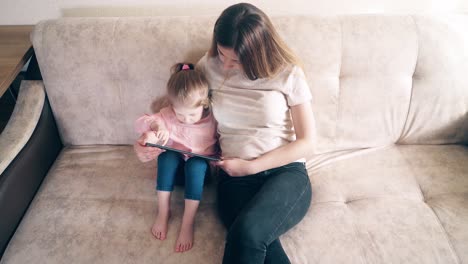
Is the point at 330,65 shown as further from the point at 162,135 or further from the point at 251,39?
the point at 162,135

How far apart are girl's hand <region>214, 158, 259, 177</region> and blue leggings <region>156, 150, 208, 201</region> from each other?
85mm

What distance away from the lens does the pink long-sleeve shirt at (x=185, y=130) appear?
1.29 meters

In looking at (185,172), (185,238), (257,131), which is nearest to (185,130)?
(185,172)

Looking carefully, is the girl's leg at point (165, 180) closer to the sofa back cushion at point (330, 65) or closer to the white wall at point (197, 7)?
the sofa back cushion at point (330, 65)

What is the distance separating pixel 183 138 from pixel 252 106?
0.29m

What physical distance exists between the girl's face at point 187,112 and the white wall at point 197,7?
1.88 ft

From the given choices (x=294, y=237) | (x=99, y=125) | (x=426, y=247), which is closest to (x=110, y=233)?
(x=99, y=125)

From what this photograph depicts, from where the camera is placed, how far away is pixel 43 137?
1.40 m

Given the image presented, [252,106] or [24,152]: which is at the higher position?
[252,106]

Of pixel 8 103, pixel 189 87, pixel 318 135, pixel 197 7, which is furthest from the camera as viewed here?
pixel 8 103

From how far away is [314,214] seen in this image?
1.21 metres

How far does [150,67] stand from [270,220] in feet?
2.42

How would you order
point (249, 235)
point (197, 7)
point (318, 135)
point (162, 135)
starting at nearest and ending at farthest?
point (249, 235) < point (162, 135) < point (318, 135) < point (197, 7)

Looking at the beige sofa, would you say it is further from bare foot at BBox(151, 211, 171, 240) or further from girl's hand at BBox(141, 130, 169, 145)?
girl's hand at BBox(141, 130, 169, 145)
